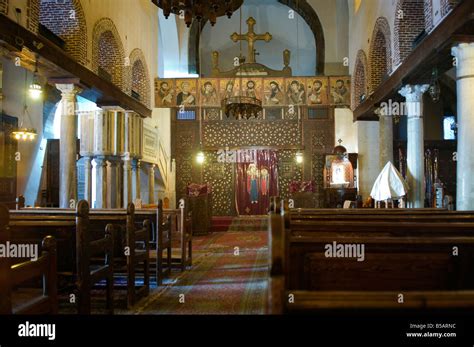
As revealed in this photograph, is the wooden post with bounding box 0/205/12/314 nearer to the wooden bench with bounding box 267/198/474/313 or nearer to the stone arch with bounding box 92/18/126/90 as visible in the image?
the wooden bench with bounding box 267/198/474/313

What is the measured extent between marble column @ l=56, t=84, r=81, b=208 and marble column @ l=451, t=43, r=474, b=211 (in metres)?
7.49

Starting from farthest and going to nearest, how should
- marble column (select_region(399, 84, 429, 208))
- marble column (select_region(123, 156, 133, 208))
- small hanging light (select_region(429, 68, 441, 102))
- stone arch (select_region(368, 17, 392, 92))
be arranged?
marble column (select_region(123, 156, 133, 208)), stone arch (select_region(368, 17, 392, 92)), marble column (select_region(399, 84, 429, 208)), small hanging light (select_region(429, 68, 441, 102))

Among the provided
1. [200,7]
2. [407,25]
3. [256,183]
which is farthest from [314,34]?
[200,7]

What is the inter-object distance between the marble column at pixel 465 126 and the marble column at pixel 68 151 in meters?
7.49

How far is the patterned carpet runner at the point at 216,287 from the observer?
Result: 487cm

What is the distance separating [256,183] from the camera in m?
16.6

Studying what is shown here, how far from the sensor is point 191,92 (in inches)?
608

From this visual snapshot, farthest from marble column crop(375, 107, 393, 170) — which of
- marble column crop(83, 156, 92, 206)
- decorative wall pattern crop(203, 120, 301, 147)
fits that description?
marble column crop(83, 156, 92, 206)

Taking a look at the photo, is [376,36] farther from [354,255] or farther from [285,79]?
[354,255]

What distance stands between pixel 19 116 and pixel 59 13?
3609 mm

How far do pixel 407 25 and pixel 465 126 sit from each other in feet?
13.6

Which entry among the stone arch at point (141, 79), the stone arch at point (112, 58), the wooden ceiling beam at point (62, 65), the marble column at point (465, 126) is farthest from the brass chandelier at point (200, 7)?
the stone arch at point (141, 79)

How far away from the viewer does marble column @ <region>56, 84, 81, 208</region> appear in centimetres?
873

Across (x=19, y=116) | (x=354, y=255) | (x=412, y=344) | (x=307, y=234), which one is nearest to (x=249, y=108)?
(x=19, y=116)
